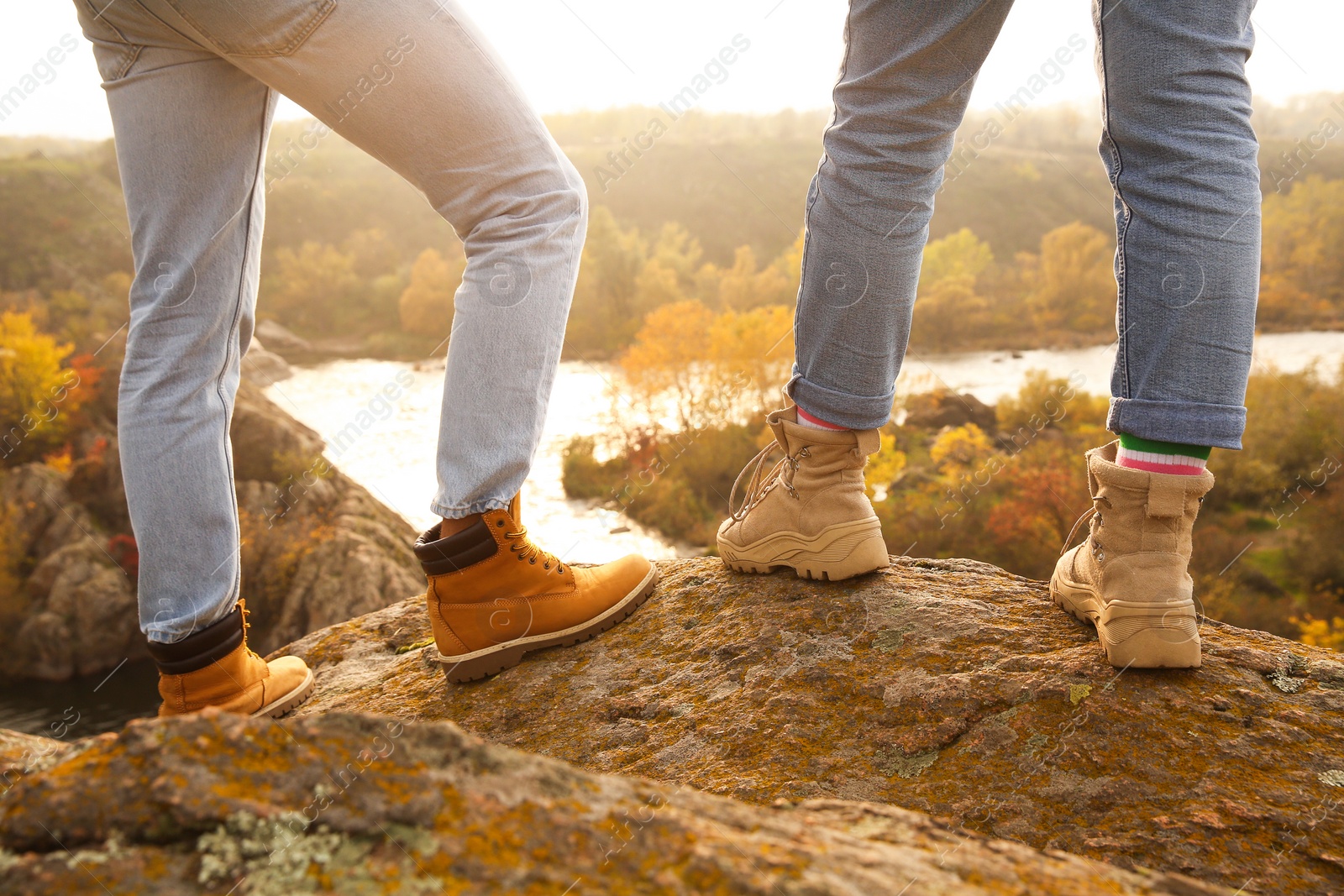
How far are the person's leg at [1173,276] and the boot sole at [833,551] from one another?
Result: 1.52 feet

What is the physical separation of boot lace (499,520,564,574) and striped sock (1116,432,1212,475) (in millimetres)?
1003

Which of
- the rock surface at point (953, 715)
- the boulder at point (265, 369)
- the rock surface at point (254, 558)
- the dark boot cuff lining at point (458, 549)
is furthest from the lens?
the boulder at point (265, 369)

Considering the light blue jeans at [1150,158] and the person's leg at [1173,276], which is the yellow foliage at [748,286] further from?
the person's leg at [1173,276]

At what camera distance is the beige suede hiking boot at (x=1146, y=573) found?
1188 millimetres

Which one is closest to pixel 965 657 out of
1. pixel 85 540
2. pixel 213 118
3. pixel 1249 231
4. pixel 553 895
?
pixel 1249 231

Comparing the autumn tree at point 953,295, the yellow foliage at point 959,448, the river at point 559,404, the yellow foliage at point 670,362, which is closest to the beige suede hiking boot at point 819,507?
the river at point 559,404

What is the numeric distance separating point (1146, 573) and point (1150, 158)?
2.01 feet

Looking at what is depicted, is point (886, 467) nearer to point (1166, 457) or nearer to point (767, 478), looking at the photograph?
point (767, 478)

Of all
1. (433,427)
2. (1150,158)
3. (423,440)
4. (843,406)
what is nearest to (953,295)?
(433,427)

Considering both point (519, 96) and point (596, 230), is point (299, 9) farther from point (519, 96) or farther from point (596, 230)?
point (596, 230)

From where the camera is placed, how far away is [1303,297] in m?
15.1

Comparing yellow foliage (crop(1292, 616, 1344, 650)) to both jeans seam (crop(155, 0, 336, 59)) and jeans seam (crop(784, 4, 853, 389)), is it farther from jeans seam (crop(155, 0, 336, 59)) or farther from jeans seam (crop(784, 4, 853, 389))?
jeans seam (crop(155, 0, 336, 59))

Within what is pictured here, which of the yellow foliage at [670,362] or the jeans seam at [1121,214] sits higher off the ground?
the jeans seam at [1121,214]

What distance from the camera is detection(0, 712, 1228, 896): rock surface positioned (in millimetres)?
612
